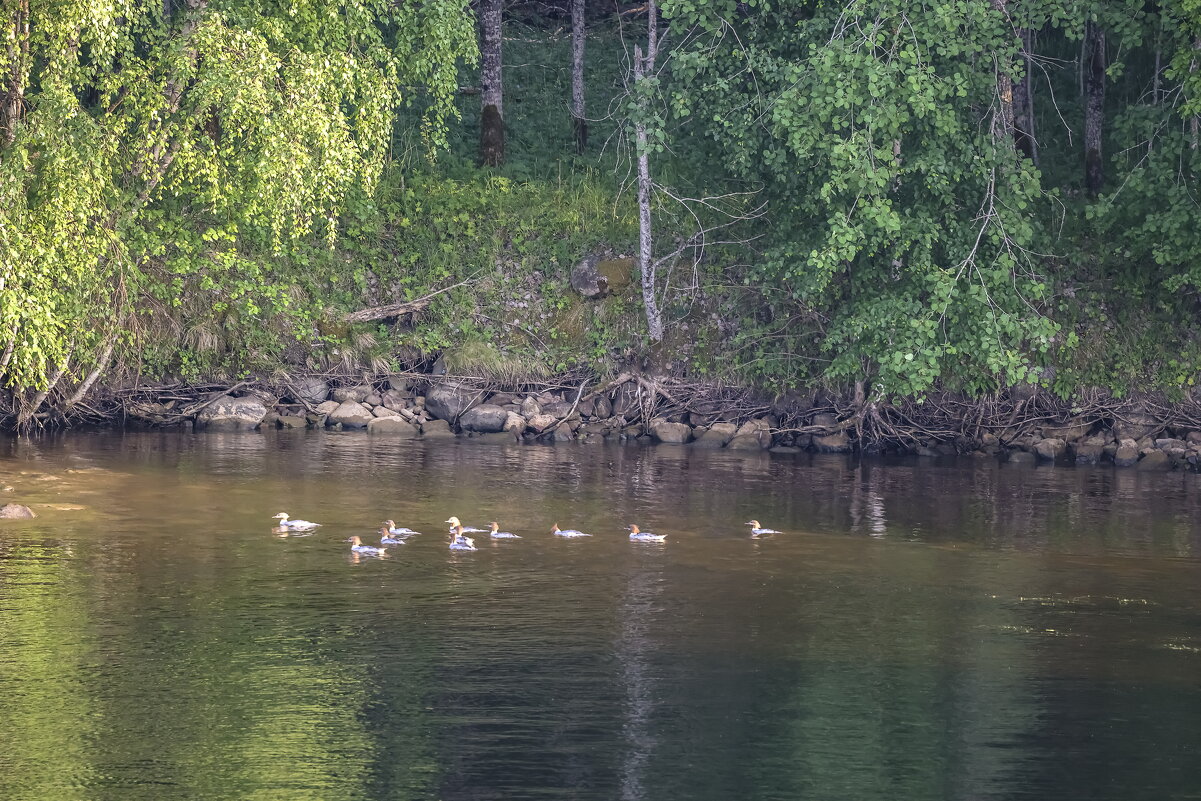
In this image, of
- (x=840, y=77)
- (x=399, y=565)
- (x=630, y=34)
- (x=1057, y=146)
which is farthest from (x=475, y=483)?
(x=630, y=34)

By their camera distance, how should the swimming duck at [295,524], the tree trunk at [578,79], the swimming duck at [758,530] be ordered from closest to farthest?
the swimming duck at [295,524], the swimming duck at [758,530], the tree trunk at [578,79]

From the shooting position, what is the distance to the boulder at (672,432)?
28.1m

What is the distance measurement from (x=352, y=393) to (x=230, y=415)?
2.41m

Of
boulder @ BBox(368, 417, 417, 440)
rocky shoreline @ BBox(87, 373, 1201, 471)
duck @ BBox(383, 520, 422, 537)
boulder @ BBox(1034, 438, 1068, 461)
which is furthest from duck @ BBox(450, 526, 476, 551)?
boulder @ BBox(1034, 438, 1068, 461)

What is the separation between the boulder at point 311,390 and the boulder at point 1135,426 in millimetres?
15094

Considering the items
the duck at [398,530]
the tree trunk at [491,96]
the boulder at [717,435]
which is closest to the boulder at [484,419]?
the boulder at [717,435]

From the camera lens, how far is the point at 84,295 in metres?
23.0

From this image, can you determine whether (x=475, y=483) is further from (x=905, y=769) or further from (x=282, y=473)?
(x=905, y=769)

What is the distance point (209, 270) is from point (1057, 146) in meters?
17.0

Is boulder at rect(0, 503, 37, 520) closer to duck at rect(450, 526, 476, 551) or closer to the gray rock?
duck at rect(450, 526, 476, 551)

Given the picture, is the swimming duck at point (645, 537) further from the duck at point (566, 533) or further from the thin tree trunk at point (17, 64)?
the thin tree trunk at point (17, 64)

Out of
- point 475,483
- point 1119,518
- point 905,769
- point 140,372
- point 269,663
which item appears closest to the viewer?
point 905,769

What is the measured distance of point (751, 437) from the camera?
2784 cm

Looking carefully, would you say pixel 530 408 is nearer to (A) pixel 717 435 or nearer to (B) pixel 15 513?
(A) pixel 717 435
